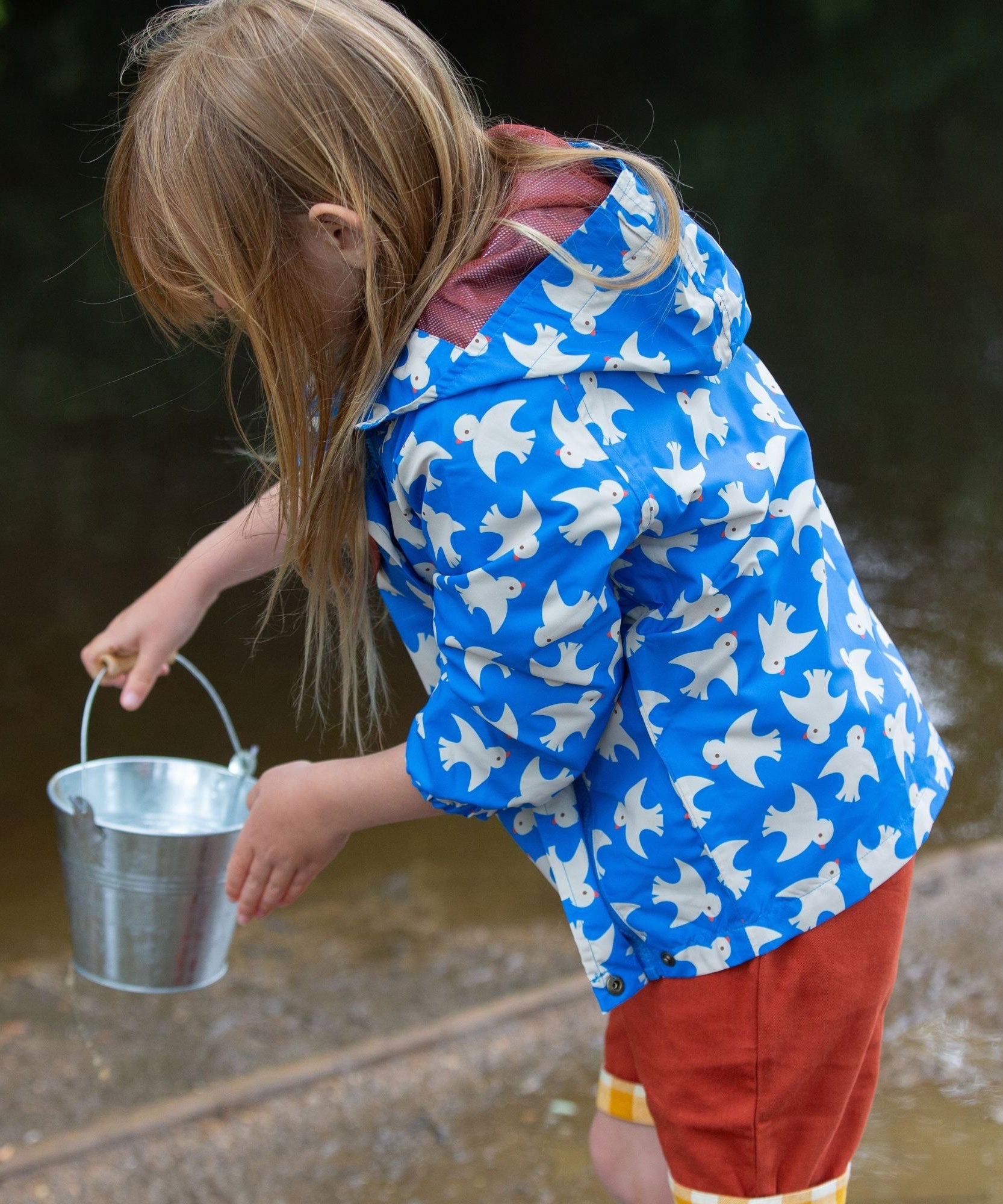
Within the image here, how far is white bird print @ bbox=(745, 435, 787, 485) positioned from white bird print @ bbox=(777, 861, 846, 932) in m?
0.34

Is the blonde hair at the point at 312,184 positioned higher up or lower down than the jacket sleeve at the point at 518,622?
higher up

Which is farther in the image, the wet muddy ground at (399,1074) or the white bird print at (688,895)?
the wet muddy ground at (399,1074)

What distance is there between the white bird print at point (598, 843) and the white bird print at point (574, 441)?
0.35 metres

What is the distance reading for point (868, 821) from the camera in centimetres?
120

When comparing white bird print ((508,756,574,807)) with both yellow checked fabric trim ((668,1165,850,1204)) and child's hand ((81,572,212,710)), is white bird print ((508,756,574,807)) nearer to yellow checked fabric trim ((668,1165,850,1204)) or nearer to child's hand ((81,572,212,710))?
yellow checked fabric trim ((668,1165,850,1204))

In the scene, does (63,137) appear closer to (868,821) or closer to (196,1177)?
(196,1177)

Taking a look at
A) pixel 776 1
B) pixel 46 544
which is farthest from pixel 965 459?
pixel 776 1

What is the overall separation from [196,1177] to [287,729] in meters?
1.38

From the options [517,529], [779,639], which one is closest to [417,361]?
[517,529]

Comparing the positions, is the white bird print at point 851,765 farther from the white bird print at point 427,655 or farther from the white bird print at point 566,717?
the white bird print at point 427,655

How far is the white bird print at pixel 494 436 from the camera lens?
3.43 feet

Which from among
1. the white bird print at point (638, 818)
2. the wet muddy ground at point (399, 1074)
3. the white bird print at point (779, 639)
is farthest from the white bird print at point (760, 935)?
the wet muddy ground at point (399, 1074)

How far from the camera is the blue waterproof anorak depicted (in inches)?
41.6

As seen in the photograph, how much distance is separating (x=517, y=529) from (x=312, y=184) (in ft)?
1.11
